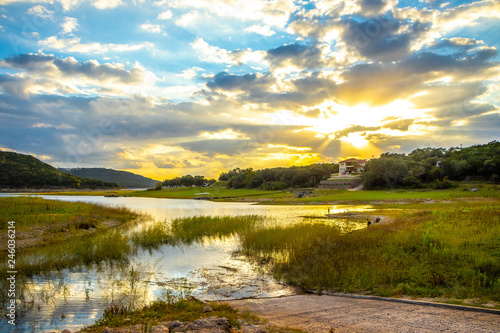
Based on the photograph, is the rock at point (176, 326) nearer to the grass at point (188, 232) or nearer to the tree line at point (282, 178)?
the grass at point (188, 232)

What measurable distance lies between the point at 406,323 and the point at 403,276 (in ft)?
14.7

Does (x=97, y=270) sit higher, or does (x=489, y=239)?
(x=489, y=239)

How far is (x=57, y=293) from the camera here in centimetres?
1184

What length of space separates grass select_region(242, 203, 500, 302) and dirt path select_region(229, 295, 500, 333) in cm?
156

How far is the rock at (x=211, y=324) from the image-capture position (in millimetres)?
8016

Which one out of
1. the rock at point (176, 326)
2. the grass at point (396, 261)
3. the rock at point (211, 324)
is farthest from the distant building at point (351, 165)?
the rock at point (176, 326)

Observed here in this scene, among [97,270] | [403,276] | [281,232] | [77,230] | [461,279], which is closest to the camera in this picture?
[461,279]

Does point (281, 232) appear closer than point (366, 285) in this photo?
No

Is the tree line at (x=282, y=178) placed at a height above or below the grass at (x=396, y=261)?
above

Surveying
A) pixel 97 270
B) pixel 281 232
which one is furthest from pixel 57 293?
pixel 281 232

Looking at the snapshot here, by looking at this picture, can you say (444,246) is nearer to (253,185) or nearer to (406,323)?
(406,323)

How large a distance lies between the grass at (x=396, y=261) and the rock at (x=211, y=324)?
18.7 feet

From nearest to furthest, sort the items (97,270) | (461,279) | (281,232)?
(461,279)
(97,270)
(281,232)

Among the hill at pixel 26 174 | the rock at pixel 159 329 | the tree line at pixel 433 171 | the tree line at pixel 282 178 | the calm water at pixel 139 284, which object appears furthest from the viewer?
the hill at pixel 26 174
